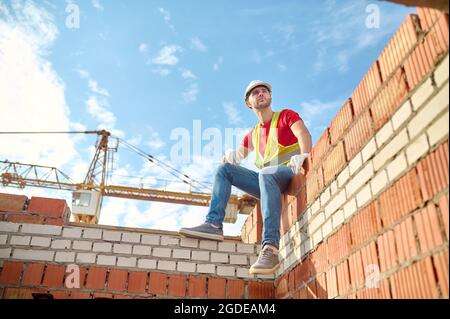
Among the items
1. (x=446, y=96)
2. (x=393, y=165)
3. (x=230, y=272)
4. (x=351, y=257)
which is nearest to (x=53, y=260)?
(x=230, y=272)

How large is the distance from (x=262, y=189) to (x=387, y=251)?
1.53m

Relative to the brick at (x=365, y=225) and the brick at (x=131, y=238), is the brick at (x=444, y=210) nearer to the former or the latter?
the brick at (x=365, y=225)

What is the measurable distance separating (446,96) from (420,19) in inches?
16.6

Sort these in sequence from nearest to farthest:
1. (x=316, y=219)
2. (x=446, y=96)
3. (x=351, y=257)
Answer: (x=446, y=96) < (x=351, y=257) < (x=316, y=219)

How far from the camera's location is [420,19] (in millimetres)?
1762

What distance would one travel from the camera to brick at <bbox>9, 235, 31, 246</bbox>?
344 cm

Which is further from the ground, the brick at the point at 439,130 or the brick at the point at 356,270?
the brick at the point at 439,130

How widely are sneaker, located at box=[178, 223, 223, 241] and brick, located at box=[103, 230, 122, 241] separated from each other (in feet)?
1.77

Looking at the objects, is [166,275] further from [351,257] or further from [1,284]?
[351,257]

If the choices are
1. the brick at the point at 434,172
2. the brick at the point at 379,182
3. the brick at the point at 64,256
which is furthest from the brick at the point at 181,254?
the brick at the point at 434,172

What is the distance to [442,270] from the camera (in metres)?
1.44

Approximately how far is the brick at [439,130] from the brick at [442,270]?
42cm

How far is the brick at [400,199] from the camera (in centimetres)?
167
